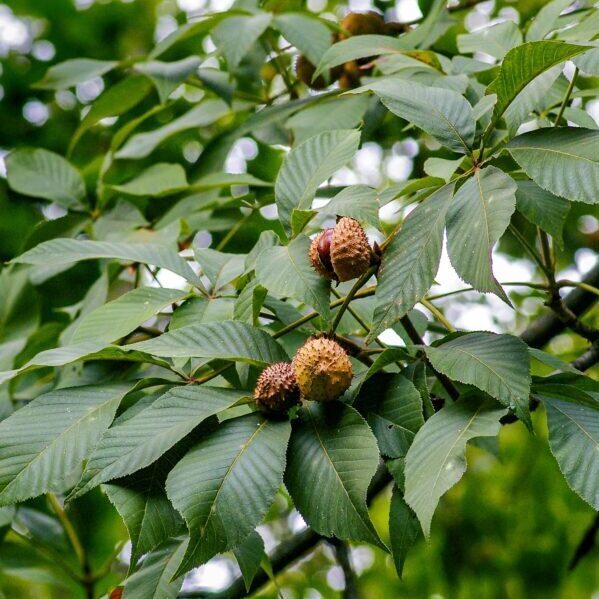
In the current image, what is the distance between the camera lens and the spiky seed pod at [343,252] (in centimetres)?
81

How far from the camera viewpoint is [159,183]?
4.80ft

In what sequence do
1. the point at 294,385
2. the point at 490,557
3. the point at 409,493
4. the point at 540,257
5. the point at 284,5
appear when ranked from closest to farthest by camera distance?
the point at 409,493 → the point at 294,385 → the point at 540,257 → the point at 284,5 → the point at 490,557

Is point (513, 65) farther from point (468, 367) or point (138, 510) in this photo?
point (138, 510)

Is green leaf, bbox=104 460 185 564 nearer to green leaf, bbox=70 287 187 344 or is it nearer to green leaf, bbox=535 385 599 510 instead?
green leaf, bbox=70 287 187 344

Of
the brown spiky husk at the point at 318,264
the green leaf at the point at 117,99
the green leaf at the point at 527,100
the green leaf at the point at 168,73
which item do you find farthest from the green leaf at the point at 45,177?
the green leaf at the point at 527,100

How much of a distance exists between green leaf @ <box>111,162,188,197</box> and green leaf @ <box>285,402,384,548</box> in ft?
2.40

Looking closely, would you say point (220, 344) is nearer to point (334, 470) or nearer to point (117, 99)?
point (334, 470)

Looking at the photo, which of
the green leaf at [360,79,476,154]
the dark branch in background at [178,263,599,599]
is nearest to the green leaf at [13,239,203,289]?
the green leaf at [360,79,476,154]

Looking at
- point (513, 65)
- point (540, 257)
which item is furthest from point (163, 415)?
point (540, 257)

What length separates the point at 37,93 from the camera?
2.26m

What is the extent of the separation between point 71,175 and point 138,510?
99 cm

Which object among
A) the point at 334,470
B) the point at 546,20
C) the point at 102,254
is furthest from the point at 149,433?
the point at 546,20

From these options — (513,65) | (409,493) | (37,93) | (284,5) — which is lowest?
(37,93)

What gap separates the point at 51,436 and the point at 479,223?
49 cm
